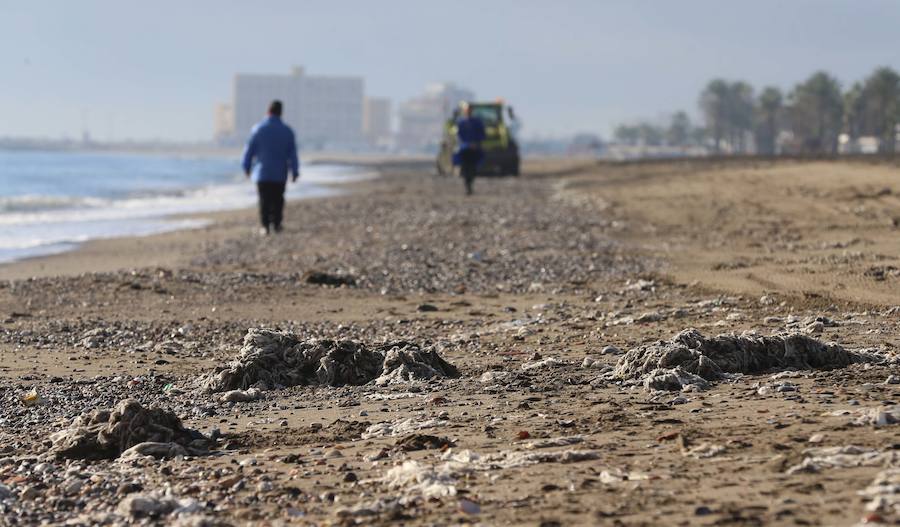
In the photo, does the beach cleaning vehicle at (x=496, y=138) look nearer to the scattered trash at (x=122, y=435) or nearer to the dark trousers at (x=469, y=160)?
the dark trousers at (x=469, y=160)

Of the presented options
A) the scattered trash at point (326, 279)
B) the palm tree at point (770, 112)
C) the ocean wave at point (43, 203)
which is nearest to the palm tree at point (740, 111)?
the palm tree at point (770, 112)

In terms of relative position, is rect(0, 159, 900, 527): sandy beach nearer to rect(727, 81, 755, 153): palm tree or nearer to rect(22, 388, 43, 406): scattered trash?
rect(22, 388, 43, 406): scattered trash

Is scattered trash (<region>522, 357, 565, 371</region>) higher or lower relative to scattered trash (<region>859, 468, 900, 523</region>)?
lower

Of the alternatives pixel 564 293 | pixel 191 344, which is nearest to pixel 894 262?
pixel 564 293

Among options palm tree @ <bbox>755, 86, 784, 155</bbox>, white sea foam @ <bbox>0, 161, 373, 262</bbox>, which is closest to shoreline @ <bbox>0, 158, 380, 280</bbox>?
white sea foam @ <bbox>0, 161, 373, 262</bbox>

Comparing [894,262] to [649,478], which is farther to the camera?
[894,262]

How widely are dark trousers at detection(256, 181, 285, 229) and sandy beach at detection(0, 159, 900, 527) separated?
2.92 metres

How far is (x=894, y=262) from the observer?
1289cm

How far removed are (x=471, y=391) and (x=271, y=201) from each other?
11.9m

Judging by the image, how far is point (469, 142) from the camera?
96.1 ft

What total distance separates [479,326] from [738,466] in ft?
17.2

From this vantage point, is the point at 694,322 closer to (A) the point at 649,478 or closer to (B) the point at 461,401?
(B) the point at 461,401

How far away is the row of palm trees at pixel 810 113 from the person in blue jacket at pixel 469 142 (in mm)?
64556

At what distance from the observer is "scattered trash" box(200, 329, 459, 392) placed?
24.6 ft
